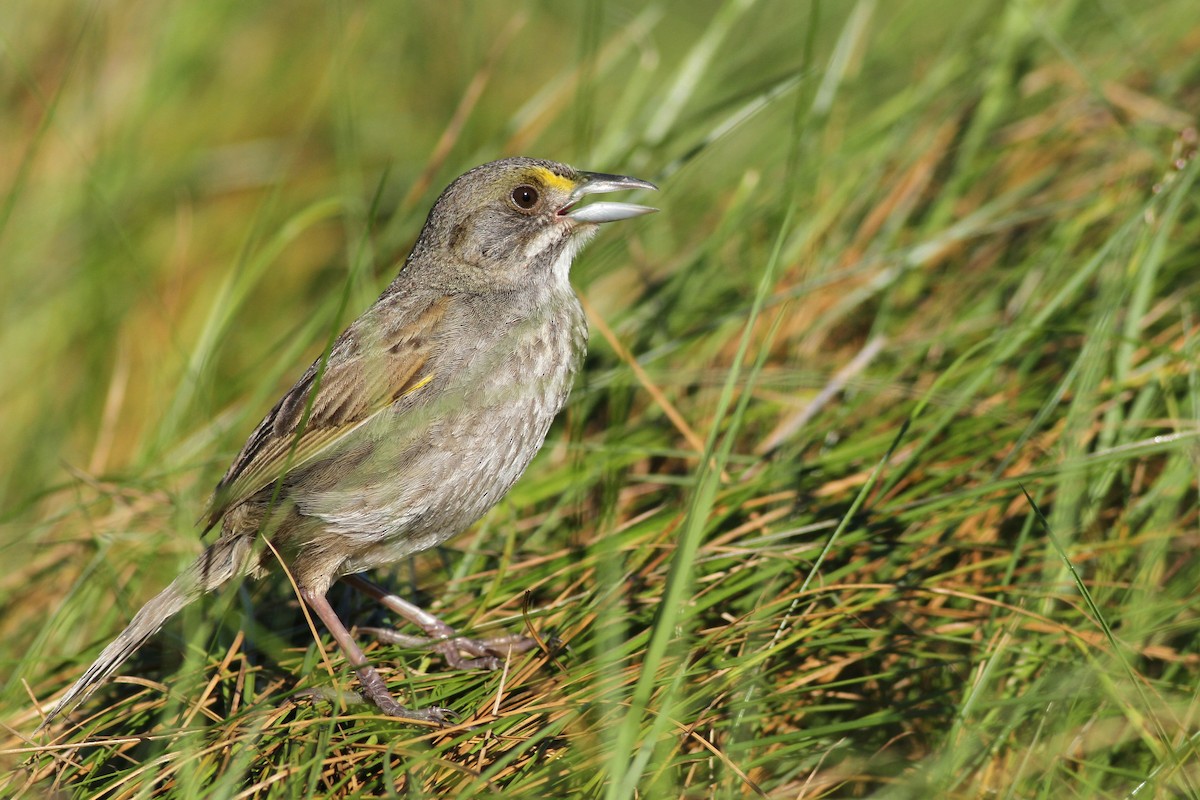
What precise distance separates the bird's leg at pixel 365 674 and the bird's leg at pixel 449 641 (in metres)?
0.14

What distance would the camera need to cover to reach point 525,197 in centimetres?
392

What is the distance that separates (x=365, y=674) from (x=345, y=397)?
846 mm

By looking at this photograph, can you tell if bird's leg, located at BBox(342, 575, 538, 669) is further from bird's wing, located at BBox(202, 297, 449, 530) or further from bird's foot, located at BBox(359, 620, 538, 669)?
bird's wing, located at BBox(202, 297, 449, 530)

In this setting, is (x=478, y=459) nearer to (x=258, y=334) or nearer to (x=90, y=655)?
(x=90, y=655)

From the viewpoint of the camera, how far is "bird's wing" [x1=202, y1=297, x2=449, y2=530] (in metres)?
3.58

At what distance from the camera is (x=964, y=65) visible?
5.03 m

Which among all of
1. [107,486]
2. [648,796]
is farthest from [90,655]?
[648,796]

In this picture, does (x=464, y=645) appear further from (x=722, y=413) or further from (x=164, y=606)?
(x=722, y=413)

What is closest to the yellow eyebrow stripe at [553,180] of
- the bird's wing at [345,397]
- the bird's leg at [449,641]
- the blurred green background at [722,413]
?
the blurred green background at [722,413]

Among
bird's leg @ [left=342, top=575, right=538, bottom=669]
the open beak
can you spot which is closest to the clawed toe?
bird's leg @ [left=342, top=575, right=538, bottom=669]

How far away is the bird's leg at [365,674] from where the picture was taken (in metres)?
3.13

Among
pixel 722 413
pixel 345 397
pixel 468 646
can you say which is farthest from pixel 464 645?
pixel 722 413

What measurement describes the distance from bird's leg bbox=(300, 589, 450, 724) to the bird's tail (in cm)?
25

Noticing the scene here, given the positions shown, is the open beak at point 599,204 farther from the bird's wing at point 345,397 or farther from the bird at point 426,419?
the bird's wing at point 345,397
